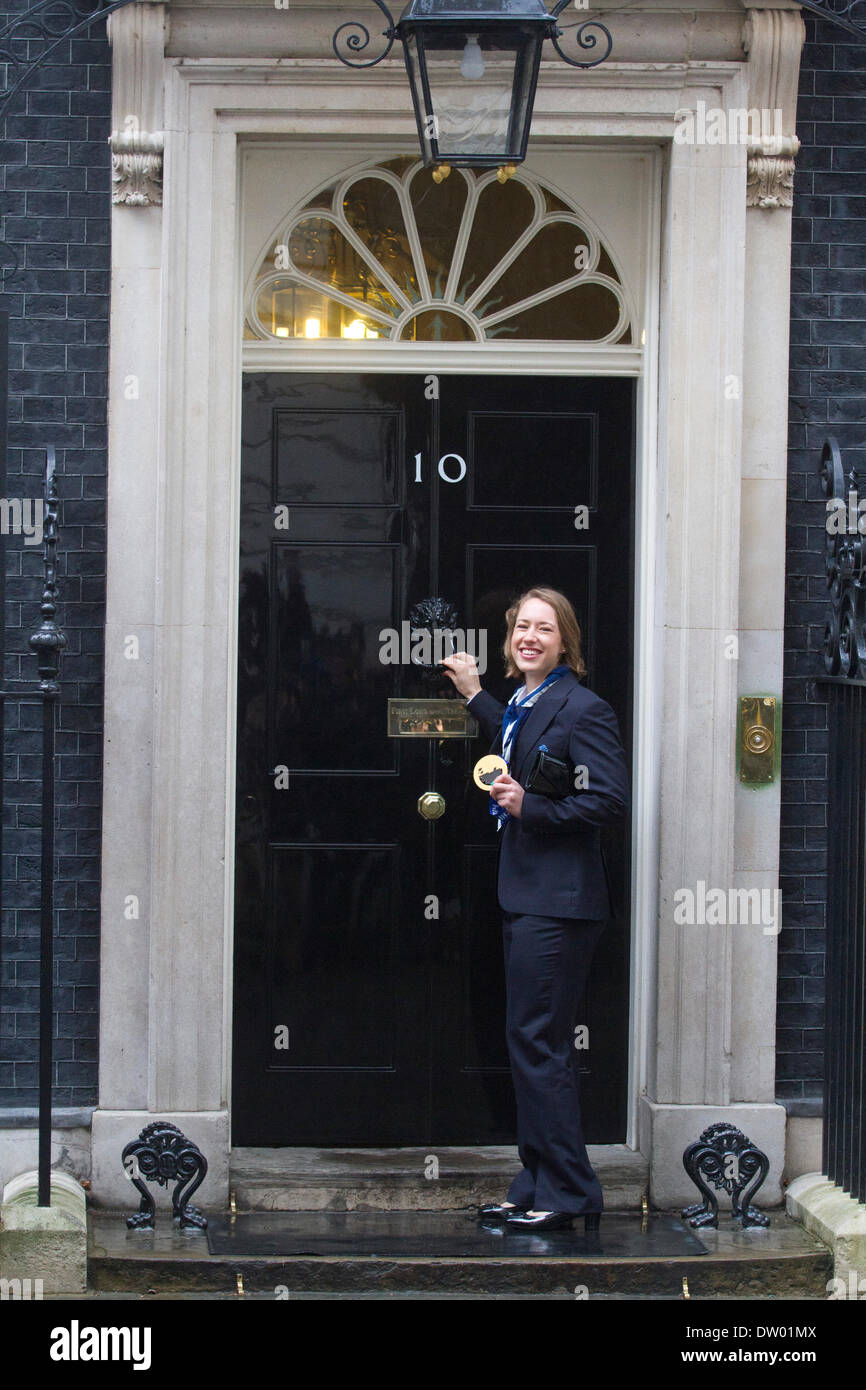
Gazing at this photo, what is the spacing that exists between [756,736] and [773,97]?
228cm

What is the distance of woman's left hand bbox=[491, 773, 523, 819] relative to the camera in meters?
5.48

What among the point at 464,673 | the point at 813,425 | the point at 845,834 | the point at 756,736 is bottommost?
the point at 845,834

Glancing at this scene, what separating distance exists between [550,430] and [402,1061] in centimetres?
243

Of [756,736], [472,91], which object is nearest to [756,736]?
[756,736]

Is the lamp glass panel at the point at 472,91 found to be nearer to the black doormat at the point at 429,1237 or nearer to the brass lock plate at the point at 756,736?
the brass lock plate at the point at 756,736

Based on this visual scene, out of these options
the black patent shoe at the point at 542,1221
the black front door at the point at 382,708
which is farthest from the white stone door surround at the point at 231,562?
the black patent shoe at the point at 542,1221

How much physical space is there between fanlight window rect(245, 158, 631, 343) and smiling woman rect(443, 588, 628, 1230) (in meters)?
1.29

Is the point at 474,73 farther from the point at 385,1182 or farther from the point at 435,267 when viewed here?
the point at 385,1182

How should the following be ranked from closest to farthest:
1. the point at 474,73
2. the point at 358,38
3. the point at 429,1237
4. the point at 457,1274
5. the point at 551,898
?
the point at 474,73 → the point at 457,1274 → the point at 551,898 → the point at 429,1237 → the point at 358,38

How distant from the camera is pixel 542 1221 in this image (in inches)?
220

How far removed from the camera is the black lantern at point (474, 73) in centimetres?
506

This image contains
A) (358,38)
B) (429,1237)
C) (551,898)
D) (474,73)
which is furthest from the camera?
(358,38)

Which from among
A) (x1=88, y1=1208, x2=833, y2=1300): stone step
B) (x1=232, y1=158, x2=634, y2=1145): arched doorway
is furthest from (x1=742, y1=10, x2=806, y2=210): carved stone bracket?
(x1=88, y1=1208, x2=833, y2=1300): stone step
